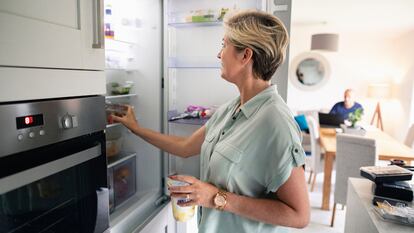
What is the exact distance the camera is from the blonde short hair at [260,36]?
2.93 ft

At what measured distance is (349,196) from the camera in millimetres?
1378

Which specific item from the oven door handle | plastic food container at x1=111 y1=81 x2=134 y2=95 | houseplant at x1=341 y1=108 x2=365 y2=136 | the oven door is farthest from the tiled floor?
the oven door handle

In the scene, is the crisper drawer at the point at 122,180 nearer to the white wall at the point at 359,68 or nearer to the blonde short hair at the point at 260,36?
the blonde short hair at the point at 260,36

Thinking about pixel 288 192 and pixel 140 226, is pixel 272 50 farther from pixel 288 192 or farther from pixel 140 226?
pixel 140 226

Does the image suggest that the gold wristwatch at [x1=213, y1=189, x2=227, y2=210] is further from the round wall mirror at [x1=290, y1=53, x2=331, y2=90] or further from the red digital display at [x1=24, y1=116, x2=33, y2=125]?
the round wall mirror at [x1=290, y1=53, x2=331, y2=90]

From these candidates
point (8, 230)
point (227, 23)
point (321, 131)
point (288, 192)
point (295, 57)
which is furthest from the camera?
point (295, 57)

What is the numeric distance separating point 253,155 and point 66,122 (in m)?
0.55

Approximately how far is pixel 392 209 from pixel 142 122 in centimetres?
115

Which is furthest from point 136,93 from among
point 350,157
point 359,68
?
point 359,68

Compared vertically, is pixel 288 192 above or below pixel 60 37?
below

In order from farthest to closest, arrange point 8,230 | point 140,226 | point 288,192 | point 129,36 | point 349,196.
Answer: point 129,36, point 349,196, point 140,226, point 288,192, point 8,230

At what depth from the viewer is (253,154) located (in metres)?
0.87

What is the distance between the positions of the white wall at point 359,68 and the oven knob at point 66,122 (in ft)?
18.1

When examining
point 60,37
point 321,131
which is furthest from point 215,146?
point 321,131
